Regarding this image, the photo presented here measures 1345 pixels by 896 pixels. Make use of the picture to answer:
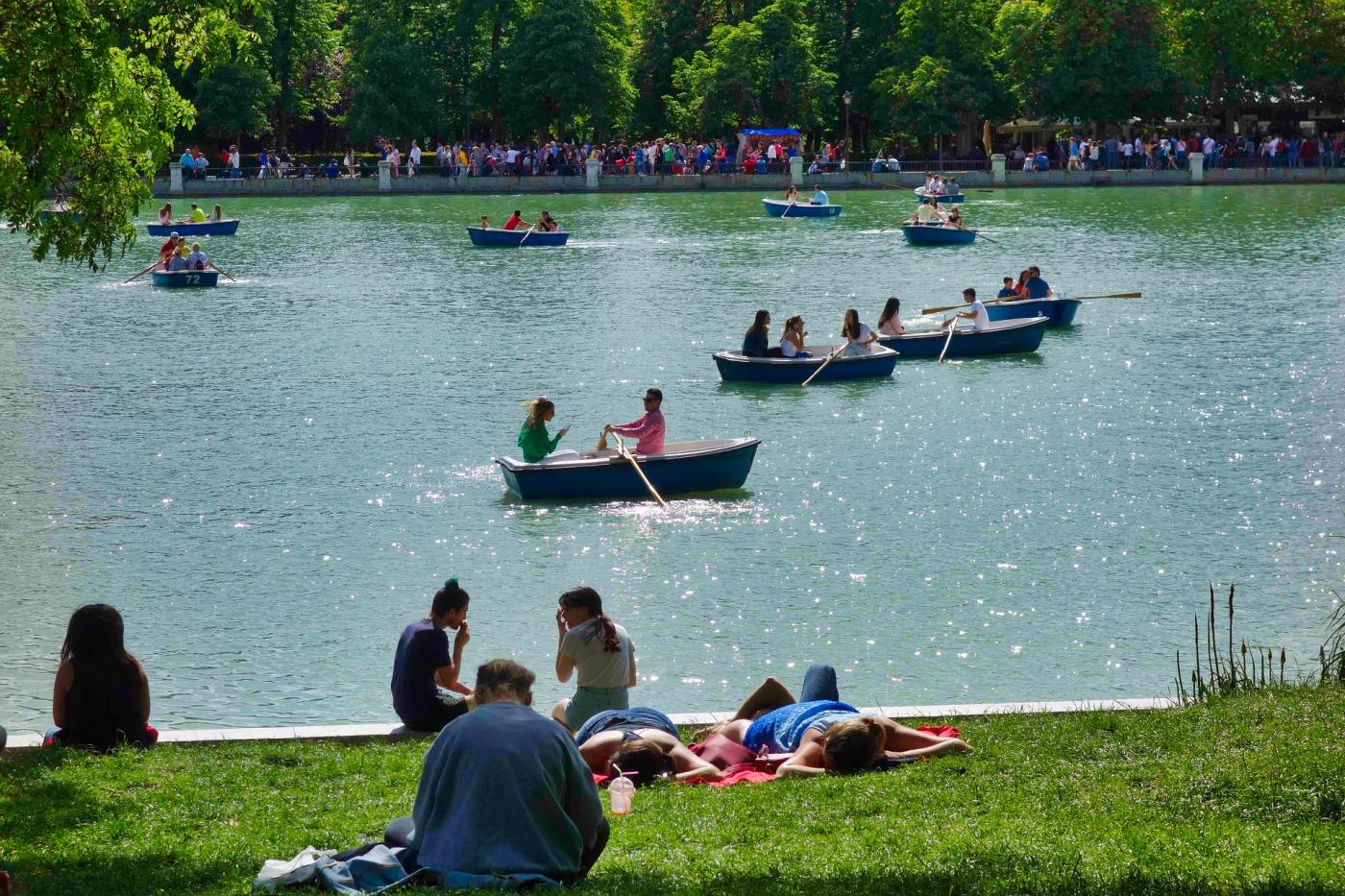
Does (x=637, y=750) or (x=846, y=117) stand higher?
(x=846, y=117)

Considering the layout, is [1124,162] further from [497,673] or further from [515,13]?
[497,673]

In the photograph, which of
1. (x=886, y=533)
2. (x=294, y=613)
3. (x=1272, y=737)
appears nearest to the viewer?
(x=1272, y=737)

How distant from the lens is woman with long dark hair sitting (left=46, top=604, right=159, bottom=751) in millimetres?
9320

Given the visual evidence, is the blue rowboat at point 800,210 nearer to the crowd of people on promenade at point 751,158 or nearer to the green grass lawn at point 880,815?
the crowd of people on promenade at point 751,158

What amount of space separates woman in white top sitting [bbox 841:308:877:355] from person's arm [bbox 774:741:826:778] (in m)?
18.9

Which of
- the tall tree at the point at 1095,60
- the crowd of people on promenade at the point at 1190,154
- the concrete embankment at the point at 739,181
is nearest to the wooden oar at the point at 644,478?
the concrete embankment at the point at 739,181

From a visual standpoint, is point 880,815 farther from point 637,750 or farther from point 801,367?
point 801,367

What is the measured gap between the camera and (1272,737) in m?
8.77

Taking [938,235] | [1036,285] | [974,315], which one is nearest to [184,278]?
[974,315]

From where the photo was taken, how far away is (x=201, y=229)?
52.8m

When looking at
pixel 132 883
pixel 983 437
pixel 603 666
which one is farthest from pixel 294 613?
pixel 983 437

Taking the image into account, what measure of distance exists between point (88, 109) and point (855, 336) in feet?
56.7

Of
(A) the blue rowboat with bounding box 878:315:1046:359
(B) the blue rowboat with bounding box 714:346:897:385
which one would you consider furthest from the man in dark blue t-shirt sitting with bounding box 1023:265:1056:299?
(B) the blue rowboat with bounding box 714:346:897:385

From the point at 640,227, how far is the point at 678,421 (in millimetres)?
31778
